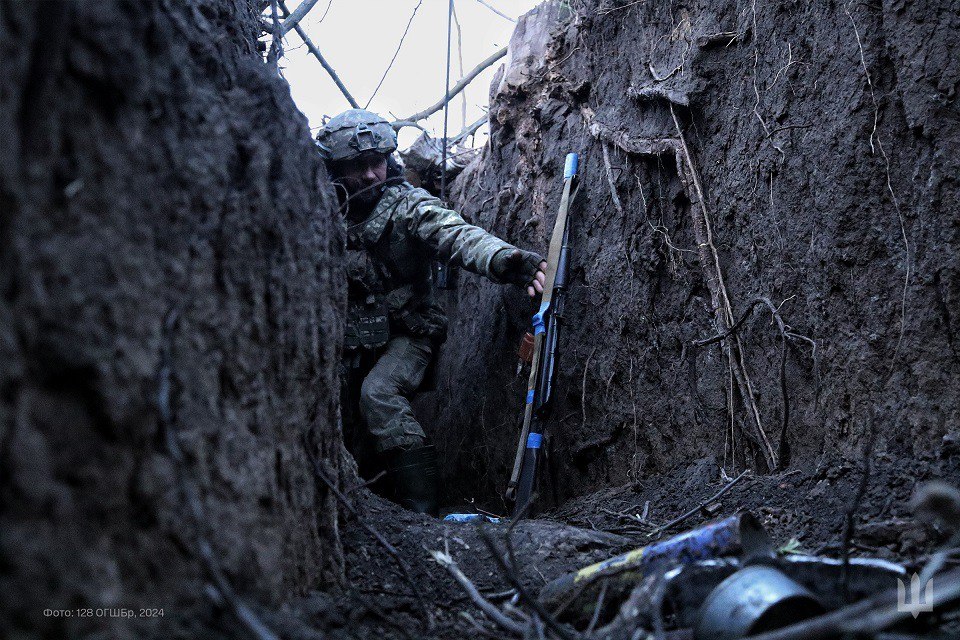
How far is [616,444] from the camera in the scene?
11.8 feet

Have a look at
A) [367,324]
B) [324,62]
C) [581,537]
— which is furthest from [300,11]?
[581,537]

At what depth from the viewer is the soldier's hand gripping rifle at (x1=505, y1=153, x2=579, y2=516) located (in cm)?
364

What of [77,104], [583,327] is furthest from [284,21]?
[77,104]

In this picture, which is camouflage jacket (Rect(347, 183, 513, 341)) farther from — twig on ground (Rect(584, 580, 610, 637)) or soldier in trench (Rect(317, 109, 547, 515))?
twig on ground (Rect(584, 580, 610, 637))

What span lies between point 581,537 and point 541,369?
1328mm

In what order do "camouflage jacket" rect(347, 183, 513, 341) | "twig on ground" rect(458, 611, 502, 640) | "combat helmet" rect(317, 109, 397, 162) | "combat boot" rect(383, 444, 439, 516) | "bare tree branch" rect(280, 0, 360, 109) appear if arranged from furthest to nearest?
1. "bare tree branch" rect(280, 0, 360, 109)
2. "combat helmet" rect(317, 109, 397, 162)
3. "camouflage jacket" rect(347, 183, 513, 341)
4. "combat boot" rect(383, 444, 439, 516)
5. "twig on ground" rect(458, 611, 502, 640)

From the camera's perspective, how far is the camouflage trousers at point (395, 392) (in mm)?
4035

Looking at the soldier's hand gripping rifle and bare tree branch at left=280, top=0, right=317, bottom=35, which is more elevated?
bare tree branch at left=280, top=0, right=317, bottom=35

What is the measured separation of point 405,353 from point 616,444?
1.31 metres

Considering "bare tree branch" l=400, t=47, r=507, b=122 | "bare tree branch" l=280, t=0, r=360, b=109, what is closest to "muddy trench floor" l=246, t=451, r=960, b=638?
"bare tree branch" l=280, t=0, r=360, b=109

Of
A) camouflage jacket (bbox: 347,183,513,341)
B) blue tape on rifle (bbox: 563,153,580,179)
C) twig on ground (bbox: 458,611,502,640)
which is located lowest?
twig on ground (bbox: 458,611,502,640)

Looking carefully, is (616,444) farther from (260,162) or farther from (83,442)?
(83,442)

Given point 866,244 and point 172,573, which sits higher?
point 866,244

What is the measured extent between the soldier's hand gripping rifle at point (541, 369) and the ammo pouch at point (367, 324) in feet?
2.93
